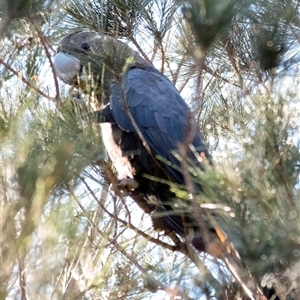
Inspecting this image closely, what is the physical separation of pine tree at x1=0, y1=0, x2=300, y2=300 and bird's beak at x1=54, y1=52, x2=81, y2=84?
0.26 metres

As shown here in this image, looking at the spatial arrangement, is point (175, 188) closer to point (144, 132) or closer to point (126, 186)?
point (126, 186)

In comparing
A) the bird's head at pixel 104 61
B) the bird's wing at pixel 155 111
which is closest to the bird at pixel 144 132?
the bird's wing at pixel 155 111

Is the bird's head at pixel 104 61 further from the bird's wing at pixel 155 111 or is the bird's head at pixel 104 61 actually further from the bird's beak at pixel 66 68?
the bird's wing at pixel 155 111

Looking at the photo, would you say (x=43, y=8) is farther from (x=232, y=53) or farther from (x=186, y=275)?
(x=186, y=275)

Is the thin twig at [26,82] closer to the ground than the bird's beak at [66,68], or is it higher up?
closer to the ground

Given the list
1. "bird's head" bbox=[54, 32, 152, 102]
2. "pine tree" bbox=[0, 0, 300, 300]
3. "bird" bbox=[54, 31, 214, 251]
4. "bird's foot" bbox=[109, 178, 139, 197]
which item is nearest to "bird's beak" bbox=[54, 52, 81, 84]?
"bird" bbox=[54, 31, 214, 251]

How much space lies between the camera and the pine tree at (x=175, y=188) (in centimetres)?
149

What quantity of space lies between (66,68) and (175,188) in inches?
46.2

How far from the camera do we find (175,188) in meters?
Answer: 1.85

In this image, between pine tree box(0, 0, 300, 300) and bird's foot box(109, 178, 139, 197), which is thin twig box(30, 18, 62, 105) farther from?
bird's foot box(109, 178, 139, 197)

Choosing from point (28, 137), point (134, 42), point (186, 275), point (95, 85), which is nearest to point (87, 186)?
point (95, 85)

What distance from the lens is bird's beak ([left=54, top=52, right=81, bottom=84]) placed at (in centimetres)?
282

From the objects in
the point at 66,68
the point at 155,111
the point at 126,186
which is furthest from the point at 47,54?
the point at 155,111

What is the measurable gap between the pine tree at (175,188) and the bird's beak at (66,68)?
10.3 inches
